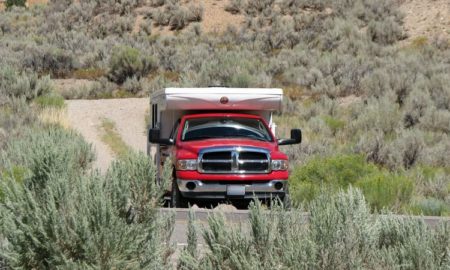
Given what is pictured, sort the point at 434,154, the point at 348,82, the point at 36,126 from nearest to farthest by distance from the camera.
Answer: the point at 434,154, the point at 36,126, the point at 348,82

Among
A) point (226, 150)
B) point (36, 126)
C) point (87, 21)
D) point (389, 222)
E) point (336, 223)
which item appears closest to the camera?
point (336, 223)

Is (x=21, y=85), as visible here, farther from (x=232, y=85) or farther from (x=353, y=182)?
(x=353, y=182)

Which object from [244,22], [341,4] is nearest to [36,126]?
[244,22]

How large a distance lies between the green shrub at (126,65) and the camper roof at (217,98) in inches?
756

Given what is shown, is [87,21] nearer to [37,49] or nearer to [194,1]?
[194,1]

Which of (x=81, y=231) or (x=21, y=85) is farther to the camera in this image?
(x=21, y=85)

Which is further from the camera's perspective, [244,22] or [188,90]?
[244,22]

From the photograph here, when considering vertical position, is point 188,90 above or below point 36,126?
above

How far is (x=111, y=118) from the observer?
25266 mm

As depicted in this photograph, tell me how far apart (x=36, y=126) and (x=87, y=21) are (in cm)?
2792

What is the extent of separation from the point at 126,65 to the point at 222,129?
20.3 meters

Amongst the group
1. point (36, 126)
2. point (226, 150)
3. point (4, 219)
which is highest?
point (4, 219)

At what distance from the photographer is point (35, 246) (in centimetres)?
564

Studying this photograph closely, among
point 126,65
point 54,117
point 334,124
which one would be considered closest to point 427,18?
point 126,65
